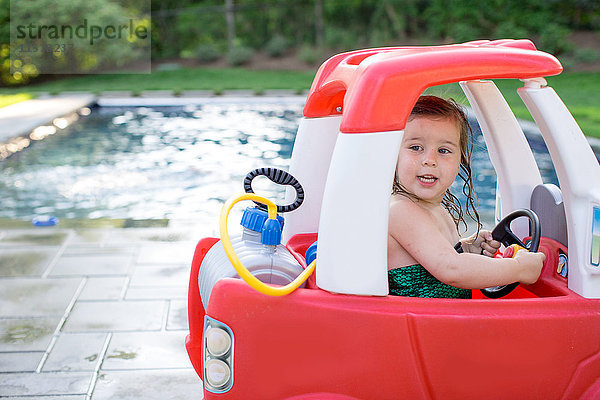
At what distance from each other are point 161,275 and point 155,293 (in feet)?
0.93

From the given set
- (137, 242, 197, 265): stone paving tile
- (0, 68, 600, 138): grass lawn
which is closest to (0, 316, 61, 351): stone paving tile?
(137, 242, 197, 265): stone paving tile

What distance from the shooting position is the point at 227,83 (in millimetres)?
15305

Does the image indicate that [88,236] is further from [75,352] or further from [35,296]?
[75,352]

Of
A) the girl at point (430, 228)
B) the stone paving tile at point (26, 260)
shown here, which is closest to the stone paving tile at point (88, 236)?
the stone paving tile at point (26, 260)

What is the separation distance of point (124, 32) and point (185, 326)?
15.9 meters

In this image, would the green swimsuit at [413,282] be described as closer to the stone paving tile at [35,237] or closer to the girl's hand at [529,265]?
the girl's hand at [529,265]

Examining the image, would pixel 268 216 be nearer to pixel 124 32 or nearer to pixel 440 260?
pixel 440 260

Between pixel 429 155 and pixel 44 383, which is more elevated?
pixel 429 155

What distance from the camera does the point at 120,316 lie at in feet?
10.1

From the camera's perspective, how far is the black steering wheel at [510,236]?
1.97m

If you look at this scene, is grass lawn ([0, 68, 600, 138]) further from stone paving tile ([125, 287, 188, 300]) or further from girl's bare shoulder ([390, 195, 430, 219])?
girl's bare shoulder ([390, 195, 430, 219])

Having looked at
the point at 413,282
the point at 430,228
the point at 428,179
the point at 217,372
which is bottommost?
the point at 217,372

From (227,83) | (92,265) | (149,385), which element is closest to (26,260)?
(92,265)

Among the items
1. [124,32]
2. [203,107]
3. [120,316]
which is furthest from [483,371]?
[124,32]
